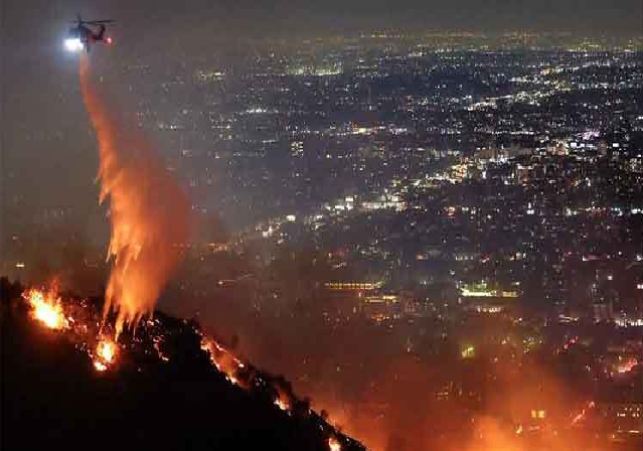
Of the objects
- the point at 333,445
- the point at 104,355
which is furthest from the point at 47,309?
the point at 333,445

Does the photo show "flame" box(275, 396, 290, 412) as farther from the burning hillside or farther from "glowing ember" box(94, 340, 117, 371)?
"glowing ember" box(94, 340, 117, 371)

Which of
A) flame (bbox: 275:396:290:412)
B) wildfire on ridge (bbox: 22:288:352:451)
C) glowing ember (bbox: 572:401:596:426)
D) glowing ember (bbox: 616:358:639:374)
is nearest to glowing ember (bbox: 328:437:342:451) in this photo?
wildfire on ridge (bbox: 22:288:352:451)

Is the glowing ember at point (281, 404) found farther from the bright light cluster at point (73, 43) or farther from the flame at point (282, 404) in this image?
the bright light cluster at point (73, 43)

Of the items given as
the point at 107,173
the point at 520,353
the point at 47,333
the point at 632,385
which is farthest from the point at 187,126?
the point at 47,333

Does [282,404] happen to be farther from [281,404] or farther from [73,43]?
[73,43]

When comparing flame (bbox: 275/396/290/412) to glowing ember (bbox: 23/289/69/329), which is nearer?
glowing ember (bbox: 23/289/69/329)

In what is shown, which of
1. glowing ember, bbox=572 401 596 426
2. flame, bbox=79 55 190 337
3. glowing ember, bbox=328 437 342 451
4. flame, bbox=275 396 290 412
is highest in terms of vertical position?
flame, bbox=79 55 190 337

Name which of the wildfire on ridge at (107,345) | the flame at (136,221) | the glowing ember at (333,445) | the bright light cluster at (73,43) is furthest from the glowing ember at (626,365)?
the bright light cluster at (73,43)
